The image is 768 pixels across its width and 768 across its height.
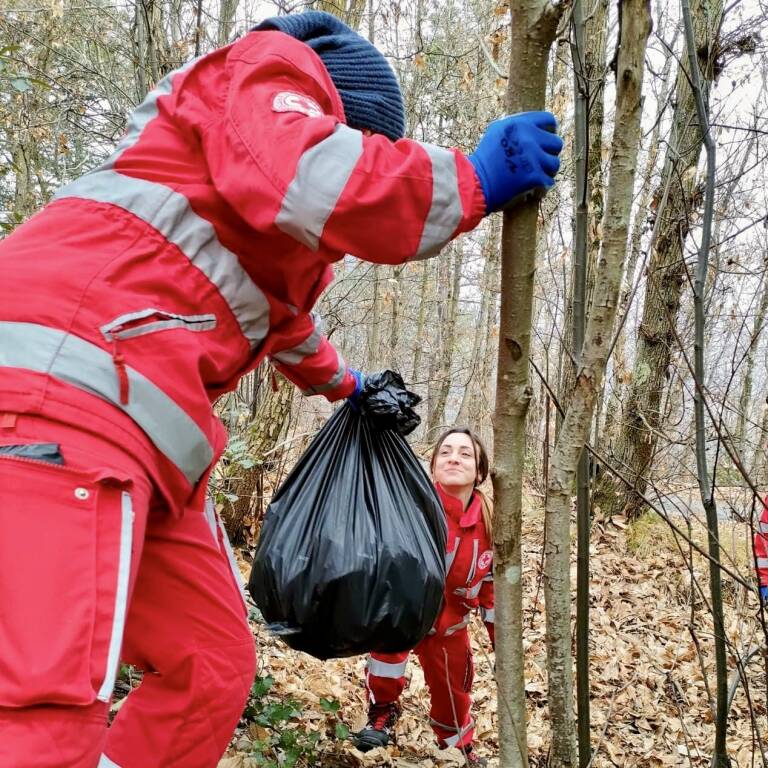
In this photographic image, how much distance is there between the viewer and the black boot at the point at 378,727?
2.76 meters

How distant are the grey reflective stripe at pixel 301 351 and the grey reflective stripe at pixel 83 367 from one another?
850 mm

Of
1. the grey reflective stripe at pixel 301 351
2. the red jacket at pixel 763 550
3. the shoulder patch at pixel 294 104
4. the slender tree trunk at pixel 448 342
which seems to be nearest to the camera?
the shoulder patch at pixel 294 104

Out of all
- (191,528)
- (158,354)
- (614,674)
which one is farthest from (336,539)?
(614,674)

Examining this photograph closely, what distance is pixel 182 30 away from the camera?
5062 millimetres

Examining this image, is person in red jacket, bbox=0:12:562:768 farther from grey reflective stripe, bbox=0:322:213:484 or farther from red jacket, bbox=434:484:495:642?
red jacket, bbox=434:484:495:642

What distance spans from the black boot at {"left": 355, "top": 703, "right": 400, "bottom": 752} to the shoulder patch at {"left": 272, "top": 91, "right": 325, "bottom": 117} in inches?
98.1

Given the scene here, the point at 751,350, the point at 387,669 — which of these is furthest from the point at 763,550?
the point at 387,669

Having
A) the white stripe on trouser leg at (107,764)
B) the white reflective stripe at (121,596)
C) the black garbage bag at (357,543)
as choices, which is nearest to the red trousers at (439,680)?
the black garbage bag at (357,543)

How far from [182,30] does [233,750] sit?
493cm

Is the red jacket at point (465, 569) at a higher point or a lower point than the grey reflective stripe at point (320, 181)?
lower

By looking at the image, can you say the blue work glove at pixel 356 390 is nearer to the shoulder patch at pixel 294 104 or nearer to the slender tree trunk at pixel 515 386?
the slender tree trunk at pixel 515 386

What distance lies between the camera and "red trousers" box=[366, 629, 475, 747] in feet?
9.39

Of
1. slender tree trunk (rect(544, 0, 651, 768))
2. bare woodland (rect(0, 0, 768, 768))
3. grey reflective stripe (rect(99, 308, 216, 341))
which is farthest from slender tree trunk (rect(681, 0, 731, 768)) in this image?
grey reflective stripe (rect(99, 308, 216, 341))

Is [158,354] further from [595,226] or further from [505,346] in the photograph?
[595,226]
